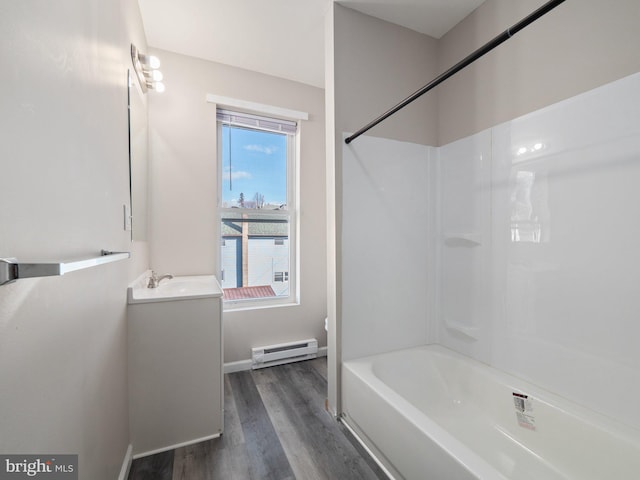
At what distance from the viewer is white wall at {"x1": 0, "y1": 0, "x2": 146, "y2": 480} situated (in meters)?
0.55

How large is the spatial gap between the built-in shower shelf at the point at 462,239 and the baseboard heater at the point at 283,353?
1588 mm

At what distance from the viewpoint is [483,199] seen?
5.53ft

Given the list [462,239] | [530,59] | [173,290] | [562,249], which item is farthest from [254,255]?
[530,59]

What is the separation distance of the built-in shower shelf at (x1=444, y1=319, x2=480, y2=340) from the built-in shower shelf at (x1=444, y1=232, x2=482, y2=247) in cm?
54

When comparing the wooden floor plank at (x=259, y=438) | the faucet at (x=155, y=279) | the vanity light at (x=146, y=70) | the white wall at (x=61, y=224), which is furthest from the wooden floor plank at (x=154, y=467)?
the vanity light at (x=146, y=70)

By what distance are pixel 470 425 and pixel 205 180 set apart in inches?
101

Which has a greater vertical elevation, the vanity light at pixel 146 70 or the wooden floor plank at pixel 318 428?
the vanity light at pixel 146 70

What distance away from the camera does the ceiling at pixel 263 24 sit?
176 centimetres

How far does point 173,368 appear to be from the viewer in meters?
1.54

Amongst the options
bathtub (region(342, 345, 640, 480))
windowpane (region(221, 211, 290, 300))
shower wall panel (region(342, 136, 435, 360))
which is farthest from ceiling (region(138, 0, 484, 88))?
bathtub (region(342, 345, 640, 480))

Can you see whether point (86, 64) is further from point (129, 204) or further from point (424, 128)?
point (424, 128)

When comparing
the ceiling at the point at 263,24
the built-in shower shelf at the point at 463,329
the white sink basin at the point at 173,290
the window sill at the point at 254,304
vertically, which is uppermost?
the ceiling at the point at 263,24

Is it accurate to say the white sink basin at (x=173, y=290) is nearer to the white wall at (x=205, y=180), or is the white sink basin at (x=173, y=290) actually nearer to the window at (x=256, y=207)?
the white wall at (x=205, y=180)

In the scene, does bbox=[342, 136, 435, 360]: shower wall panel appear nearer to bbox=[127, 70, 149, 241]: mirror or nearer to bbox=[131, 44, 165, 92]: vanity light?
bbox=[127, 70, 149, 241]: mirror
